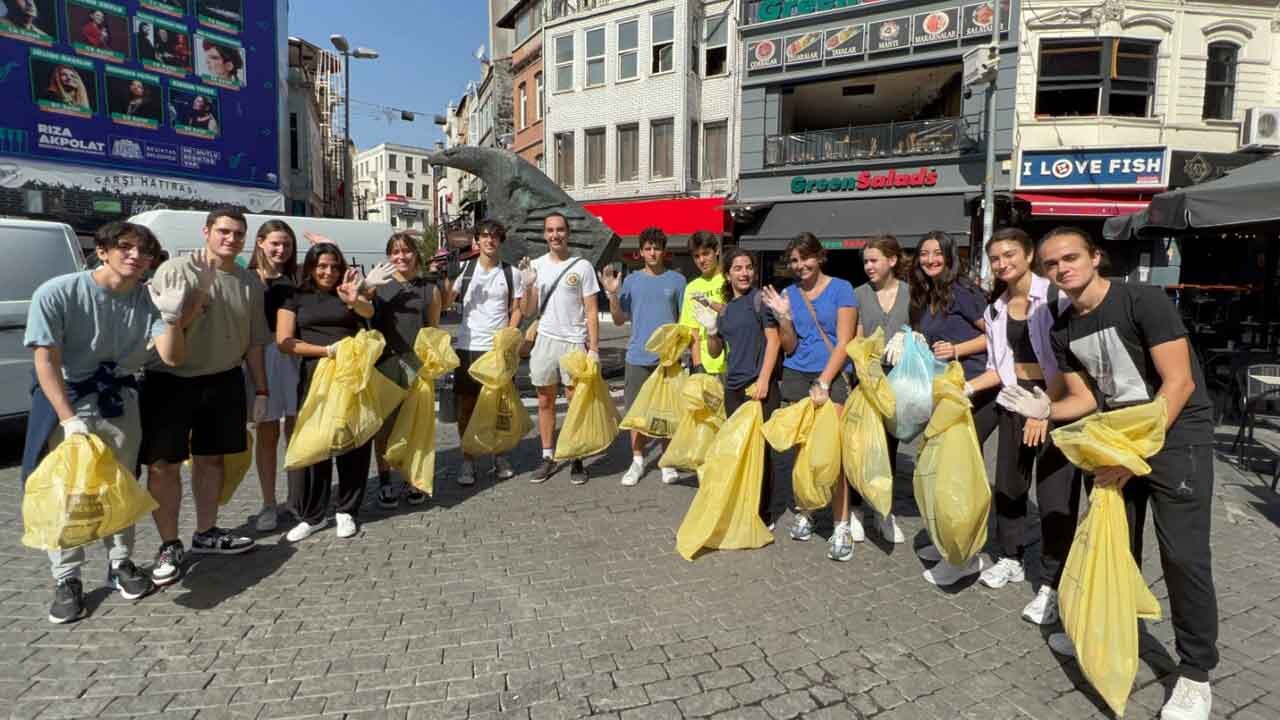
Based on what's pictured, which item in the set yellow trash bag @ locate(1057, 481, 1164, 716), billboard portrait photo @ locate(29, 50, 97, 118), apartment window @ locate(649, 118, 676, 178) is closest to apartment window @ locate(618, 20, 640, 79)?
apartment window @ locate(649, 118, 676, 178)

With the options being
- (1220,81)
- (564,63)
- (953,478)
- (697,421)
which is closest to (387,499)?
(697,421)

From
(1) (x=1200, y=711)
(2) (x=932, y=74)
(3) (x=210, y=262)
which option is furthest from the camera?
(2) (x=932, y=74)

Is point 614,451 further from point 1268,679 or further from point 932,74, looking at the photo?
point 932,74

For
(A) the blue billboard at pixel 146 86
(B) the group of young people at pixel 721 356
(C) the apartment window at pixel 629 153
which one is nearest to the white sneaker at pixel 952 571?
(B) the group of young people at pixel 721 356

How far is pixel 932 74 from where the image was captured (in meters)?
18.2

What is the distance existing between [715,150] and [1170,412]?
19.9 m

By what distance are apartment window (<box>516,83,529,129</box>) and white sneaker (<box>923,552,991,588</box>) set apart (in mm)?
26451

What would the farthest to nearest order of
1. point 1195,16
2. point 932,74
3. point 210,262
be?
point 932,74 → point 1195,16 → point 210,262

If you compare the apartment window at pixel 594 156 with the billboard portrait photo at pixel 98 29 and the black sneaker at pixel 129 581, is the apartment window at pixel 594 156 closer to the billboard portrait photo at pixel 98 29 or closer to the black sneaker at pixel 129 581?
the billboard portrait photo at pixel 98 29

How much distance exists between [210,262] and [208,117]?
25.6m

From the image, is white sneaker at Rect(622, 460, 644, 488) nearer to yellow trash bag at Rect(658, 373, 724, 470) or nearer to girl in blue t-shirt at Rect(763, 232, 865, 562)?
yellow trash bag at Rect(658, 373, 724, 470)

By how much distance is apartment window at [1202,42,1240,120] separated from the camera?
50.4 ft

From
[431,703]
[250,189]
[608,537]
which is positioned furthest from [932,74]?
[250,189]

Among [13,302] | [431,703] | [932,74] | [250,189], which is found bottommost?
[431,703]
